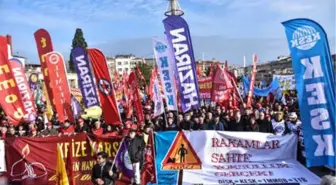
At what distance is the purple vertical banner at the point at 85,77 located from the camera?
50.3 ft

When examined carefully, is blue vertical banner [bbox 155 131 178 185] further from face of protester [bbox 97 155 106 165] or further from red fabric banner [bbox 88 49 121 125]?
face of protester [bbox 97 155 106 165]

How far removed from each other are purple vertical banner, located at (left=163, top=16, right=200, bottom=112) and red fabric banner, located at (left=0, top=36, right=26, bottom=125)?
5.39 m

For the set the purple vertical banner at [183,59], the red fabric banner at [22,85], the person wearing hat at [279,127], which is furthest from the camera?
the red fabric banner at [22,85]

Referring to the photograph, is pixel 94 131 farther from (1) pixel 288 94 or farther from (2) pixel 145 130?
(1) pixel 288 94

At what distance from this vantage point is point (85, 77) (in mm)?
15344

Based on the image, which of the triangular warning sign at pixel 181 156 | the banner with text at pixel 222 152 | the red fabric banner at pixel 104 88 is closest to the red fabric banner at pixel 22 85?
the red fabric banner at pixel 104 88

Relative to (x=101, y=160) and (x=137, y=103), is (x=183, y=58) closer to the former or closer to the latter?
(x=137, y=103)

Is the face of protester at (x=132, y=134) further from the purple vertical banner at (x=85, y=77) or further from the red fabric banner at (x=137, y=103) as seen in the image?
the red fabric banner at (x=137, y=103)

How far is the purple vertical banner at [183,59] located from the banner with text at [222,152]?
1.92 meters

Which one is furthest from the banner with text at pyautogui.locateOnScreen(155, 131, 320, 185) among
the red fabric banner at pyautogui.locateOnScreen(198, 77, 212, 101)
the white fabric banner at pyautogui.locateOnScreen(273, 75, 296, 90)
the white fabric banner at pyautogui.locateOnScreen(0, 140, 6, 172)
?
the white fabric banner at pyautogui.locateOnScreen(273, 75, 296, 90)

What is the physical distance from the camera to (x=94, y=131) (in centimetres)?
1238

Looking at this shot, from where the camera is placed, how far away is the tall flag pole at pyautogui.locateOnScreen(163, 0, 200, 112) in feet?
43.0

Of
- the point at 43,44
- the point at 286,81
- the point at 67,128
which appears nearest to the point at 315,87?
the point at 67,128

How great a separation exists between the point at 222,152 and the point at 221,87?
7.90 meters
